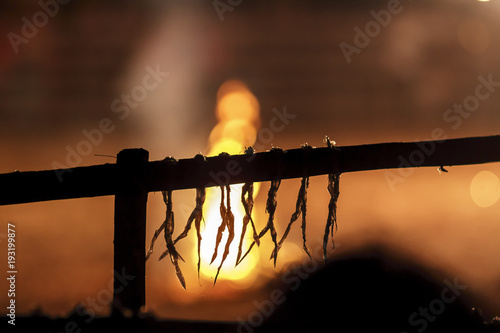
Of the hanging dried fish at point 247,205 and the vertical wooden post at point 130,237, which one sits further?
the hanging dried fish at point 247,205

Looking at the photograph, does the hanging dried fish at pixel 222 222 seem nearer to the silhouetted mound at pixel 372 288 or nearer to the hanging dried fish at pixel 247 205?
the hanging dried fish at pixel 247 205

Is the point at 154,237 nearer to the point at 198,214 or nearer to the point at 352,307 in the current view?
the point at 198,214

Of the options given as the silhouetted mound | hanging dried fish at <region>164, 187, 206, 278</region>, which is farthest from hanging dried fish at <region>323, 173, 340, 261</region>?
the silhouetted mound

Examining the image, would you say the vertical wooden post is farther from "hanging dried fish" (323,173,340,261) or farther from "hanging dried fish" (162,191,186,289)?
"hanging dried fish" (323,173,340,261)

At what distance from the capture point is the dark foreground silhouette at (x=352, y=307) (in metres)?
2.80

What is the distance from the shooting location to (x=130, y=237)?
3.19 m

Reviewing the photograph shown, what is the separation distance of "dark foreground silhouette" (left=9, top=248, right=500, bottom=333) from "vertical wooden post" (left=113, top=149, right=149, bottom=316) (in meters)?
0.21

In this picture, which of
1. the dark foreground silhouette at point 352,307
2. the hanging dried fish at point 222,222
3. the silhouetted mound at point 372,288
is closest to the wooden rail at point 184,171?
the hanging dried fish at point 222,222

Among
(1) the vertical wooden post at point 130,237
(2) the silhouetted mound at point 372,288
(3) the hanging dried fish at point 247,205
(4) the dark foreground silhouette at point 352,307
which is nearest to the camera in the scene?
(4) the dark foreground silhouette at point 352,307

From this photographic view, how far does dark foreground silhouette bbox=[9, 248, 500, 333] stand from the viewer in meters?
2.80

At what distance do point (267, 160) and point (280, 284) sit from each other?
47.8 metres

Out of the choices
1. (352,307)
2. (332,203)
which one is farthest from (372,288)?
(332,203)

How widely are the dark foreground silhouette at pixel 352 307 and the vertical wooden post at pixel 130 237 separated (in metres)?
0.21

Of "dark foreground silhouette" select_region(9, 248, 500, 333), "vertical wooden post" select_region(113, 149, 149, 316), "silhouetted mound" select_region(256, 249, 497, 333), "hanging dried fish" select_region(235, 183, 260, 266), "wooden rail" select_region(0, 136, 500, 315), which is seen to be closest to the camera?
"dark foreground silhouette" select_region(9, 248, 500, 333)
